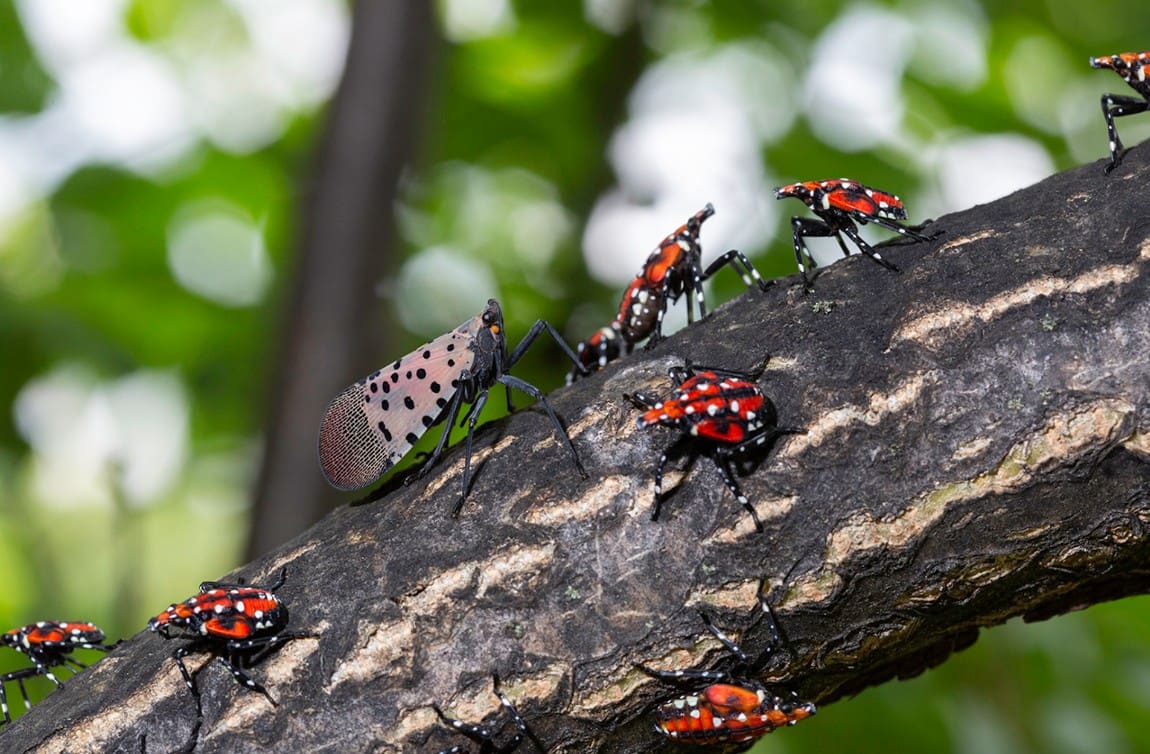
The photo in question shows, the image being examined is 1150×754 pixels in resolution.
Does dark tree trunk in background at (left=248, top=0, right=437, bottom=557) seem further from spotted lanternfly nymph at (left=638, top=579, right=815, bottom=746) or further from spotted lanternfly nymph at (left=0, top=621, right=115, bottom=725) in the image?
spotted lanternfly nymph at (left=638, top=579, right=815, bottom=746)

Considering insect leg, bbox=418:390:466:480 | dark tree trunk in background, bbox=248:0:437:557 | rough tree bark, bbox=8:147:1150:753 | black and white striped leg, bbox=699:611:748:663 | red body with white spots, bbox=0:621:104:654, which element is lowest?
black and white striped leg, bbox=699:611:748:663

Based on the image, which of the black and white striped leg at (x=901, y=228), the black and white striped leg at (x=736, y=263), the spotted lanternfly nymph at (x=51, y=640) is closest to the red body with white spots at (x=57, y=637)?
the spotted lanternfly nymph at (x=51, y=640)

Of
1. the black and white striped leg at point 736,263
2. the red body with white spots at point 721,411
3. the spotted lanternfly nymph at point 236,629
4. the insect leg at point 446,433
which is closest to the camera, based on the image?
the red body with white spots at point 721,411

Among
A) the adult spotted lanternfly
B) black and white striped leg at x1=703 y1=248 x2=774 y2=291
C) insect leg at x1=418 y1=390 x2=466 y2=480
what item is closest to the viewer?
insect leg at x1=418 y1=390 x2=466 y2=480

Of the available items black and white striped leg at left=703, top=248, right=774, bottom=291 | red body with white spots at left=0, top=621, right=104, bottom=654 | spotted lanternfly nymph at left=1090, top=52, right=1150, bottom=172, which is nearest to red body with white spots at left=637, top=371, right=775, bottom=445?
black and white striped leg at left=703, top=248, right=774, bottom=291

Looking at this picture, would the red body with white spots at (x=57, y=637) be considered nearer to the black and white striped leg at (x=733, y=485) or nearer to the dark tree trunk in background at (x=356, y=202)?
the dark tree trunk in background at (x=356, y=202)

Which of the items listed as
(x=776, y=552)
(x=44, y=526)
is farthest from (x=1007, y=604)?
(x=44, y=526)
